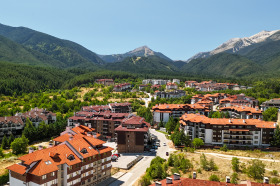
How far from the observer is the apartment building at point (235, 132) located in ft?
200

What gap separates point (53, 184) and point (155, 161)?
2080 centimetres

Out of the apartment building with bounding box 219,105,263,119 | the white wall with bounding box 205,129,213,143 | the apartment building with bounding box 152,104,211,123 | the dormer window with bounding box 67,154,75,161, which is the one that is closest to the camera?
the dormer window with bounding box 67,154,75,161

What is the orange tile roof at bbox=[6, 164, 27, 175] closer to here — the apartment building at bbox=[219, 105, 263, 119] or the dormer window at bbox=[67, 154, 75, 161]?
the dormer window at bbox=[67, 154, 75, 161]

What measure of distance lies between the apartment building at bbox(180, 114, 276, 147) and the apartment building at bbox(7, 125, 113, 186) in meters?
31.1

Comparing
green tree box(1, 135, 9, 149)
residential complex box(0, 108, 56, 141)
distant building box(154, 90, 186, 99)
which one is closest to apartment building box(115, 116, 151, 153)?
green tree box(1, 135, 9, 149)

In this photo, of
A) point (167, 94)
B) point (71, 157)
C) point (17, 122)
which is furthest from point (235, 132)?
point (167, 94)

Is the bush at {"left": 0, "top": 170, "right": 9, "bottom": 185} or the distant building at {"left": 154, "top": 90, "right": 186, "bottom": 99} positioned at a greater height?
the distant building at {"left": 154, "top": 90, "right": 186, "bottom": 99}

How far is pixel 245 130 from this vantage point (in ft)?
200

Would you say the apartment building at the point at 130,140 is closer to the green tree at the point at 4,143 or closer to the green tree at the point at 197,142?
the green tree at the point at 197,142

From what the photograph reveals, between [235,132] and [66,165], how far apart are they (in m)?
45.8

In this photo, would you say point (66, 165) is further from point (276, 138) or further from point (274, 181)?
point (276, 138)

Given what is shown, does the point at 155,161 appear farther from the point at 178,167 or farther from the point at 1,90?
the point at 1,90

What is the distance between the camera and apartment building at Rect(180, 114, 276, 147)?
61.1 metres

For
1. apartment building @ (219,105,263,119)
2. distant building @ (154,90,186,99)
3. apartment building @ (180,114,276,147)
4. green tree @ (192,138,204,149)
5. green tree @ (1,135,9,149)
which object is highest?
distant building @ (154,90,186,99)
